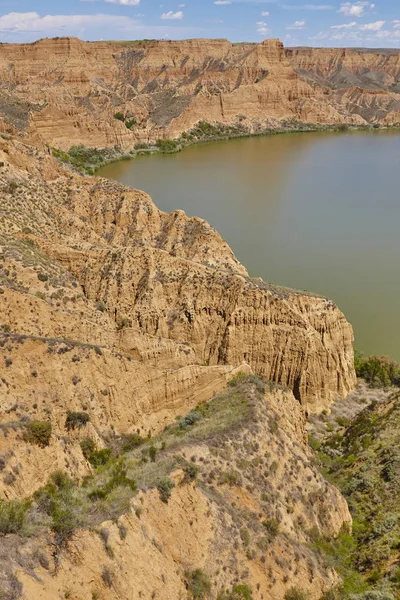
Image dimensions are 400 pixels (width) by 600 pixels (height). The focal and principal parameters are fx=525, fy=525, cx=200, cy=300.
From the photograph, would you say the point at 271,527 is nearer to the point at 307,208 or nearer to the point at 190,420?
the point at 190,420

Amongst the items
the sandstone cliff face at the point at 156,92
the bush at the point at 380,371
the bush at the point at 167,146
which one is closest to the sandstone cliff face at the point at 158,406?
the bush at the point at 380,371

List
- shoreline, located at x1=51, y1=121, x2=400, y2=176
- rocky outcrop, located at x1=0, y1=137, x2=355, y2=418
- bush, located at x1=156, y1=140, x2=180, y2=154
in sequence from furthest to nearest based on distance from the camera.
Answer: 1. bush, located at x1=156, y1=140, x2=180, y2=154
2. shoreline, located at x1=51, y1=121, x2=400, y2=176
3. rocky outcrop, located at x1=0, y1=137, x2=355, y2=418

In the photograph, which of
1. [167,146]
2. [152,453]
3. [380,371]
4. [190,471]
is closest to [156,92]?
[167,146]

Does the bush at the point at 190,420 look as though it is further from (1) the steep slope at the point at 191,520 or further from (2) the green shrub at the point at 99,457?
(2) the green shrub at the point at 99,457

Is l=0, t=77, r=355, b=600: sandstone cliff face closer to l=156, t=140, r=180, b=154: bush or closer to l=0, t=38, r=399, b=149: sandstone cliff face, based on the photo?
l=0, t=38, r=399, b=149: sandstone cliff face

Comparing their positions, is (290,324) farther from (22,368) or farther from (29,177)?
(29,177)

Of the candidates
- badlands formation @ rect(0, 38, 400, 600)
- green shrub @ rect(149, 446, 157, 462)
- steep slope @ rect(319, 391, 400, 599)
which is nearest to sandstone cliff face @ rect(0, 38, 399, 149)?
badlands formation @ rect(0, 38, 400, 600)
